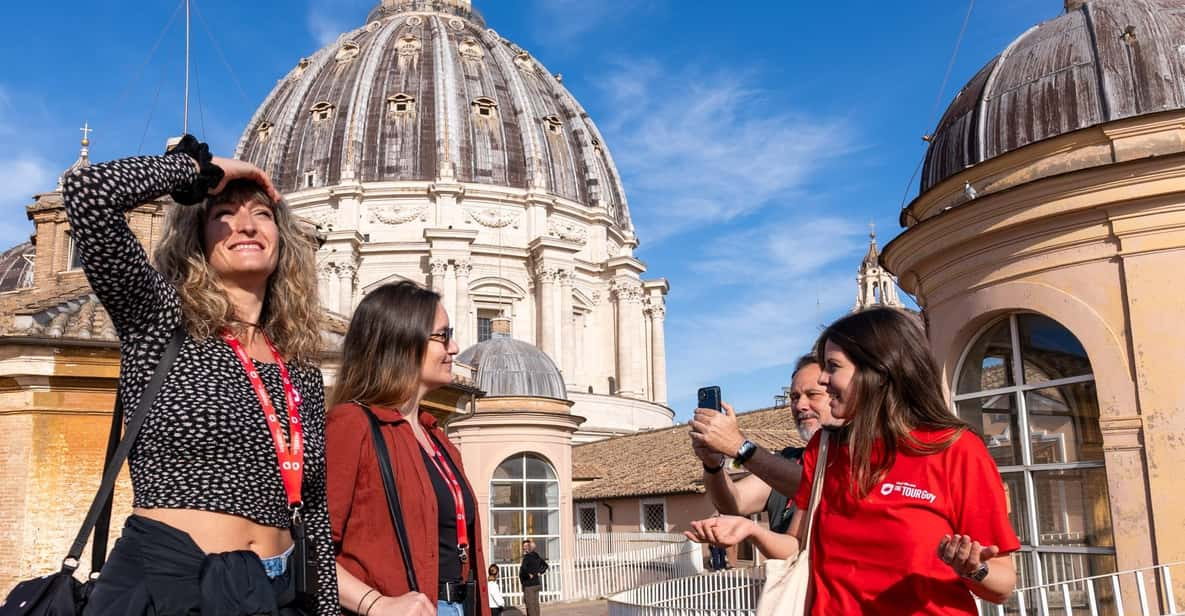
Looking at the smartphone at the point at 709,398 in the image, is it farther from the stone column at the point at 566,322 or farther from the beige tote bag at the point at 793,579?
the stone column at the point at 566,322

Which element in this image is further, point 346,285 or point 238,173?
point 346,285

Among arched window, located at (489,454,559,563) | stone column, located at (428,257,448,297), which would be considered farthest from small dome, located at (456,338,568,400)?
stone column, located at (428,257,448,297)

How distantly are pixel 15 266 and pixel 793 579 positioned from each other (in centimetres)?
4709

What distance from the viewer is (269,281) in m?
2.88

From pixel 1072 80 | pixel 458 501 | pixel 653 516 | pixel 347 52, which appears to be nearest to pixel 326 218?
pixel 347 52

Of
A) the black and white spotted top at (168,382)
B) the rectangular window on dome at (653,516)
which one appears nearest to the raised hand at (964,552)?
the black and white spotted top at (168,382)

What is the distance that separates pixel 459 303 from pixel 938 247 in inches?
1643

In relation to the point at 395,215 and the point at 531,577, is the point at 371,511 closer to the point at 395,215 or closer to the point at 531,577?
the point at 531,577

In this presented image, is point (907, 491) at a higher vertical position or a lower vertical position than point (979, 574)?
higher

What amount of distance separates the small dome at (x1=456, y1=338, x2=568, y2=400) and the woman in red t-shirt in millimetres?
20055

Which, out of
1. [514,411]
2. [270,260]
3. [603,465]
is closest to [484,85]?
[603,465]

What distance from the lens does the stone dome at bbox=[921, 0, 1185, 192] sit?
9.55 m

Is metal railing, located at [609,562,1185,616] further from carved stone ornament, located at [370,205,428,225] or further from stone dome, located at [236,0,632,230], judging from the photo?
stone dome, located at [236,0,632,230]

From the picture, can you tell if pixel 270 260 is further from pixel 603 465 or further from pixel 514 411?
pixel 603 465
